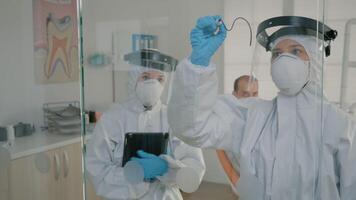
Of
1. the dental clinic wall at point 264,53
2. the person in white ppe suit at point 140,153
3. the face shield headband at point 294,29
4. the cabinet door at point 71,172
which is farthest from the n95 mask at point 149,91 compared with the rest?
the cabinet door at point 71,172

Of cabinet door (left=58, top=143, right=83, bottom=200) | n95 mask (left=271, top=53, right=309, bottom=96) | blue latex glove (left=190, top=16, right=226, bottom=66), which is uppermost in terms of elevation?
blue latex glove (left=190, top=16, right=226, bottom=66)

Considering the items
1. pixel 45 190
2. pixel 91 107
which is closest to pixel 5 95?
pixel 45 190

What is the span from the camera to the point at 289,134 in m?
1.10

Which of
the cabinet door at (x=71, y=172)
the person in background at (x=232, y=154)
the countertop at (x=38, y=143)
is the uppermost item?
the person in background at (x=232, y=154)

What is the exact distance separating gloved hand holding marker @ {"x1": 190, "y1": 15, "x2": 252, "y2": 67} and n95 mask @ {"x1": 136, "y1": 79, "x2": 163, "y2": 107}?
24 centimetres

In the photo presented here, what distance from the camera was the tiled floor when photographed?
1146 millimetres

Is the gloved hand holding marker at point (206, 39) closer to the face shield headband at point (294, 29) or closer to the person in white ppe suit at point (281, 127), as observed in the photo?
the person in white ppe suit at point (281, 127)

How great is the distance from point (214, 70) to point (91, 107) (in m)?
0.52

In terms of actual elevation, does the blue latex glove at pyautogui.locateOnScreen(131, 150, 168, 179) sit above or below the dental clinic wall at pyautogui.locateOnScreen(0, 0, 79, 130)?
below

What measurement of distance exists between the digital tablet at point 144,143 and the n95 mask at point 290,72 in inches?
15.2

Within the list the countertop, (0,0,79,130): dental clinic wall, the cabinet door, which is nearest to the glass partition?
the cabinet door

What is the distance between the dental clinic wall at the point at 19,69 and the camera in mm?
1961

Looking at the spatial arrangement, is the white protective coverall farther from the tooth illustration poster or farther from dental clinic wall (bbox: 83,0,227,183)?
the tooth illustration poster

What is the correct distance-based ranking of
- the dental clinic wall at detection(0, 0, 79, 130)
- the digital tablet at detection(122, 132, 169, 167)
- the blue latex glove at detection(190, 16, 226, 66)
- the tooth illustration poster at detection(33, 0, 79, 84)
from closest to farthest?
the blue latex glove at detection(190, 16, 226, 66) → the digital tablet at detection(122, 132, 169, 167) → the tooth illustration poster at detection(33, 0, 79, 84) → the dental clinic wall at detection(0, 0, 79, 130)
